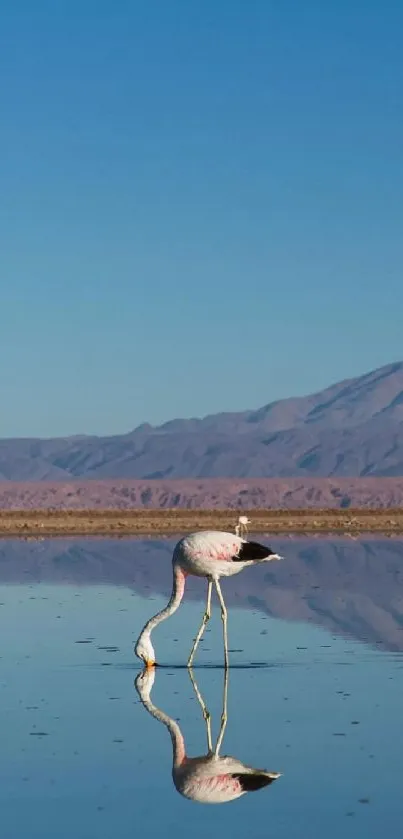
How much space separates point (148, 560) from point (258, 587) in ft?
22.6

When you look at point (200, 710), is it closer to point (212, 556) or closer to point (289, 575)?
point (212, 556)

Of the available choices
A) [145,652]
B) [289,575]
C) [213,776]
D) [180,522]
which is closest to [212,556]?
[145,652]

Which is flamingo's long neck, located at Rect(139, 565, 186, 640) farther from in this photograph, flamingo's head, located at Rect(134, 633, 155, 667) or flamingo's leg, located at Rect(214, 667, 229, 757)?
flamingo's leg, located at Rect(214, 667, 229, 757)

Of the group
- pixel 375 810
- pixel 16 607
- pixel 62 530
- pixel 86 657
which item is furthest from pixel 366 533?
pixel 375 810

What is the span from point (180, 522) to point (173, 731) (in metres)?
42.3

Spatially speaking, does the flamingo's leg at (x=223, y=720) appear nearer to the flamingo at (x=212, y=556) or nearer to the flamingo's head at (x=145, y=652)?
the flamingo's head at (x=145, y=652)

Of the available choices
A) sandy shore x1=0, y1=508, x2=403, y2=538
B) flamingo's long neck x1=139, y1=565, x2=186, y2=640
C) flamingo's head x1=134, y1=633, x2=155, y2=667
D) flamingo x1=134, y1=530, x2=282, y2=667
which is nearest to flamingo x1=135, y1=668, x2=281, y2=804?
flamingo's head x1=134, y1=633, x2=155, y2=667

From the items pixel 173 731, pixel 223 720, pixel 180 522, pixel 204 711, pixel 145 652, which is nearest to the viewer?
pixel 173 731

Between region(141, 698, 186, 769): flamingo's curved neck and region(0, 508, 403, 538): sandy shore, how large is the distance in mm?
32811

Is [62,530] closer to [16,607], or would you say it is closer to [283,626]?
[16,607]

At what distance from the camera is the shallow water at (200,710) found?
29.9 ft

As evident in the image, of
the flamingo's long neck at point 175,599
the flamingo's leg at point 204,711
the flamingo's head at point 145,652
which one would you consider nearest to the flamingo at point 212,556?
the flamingo's long neck at point 175,599

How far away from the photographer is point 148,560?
33.1 m

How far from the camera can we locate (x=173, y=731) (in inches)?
464
